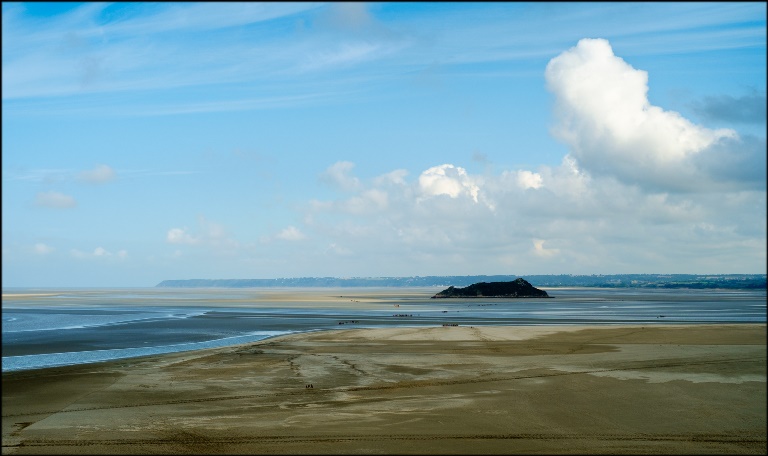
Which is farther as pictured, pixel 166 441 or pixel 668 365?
pixel 668 365

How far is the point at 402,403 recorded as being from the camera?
70.4 ft

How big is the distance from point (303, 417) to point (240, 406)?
301cm

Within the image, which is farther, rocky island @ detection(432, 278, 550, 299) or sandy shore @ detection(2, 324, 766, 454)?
rocky island @ detection(432, 278, 550, 299)

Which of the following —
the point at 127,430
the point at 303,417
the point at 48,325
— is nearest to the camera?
the point at 127,430

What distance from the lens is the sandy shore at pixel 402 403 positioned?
653 inches

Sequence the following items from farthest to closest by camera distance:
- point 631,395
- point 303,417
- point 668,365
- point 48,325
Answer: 1. point 48,325
2. point 668,365
3. point 631,395
4. point 303,417

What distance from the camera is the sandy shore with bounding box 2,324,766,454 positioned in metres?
16.6

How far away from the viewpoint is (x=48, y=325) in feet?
207

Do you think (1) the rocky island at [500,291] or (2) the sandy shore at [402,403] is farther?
(1) the rocky island at [500,291]

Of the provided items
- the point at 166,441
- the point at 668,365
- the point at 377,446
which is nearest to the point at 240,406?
the point at 166,441

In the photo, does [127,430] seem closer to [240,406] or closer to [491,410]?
[240,406]

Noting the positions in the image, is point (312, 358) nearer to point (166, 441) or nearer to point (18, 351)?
point (166, 441)

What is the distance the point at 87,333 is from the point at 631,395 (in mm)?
46240

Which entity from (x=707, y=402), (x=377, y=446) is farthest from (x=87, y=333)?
(x=707, y=402)
